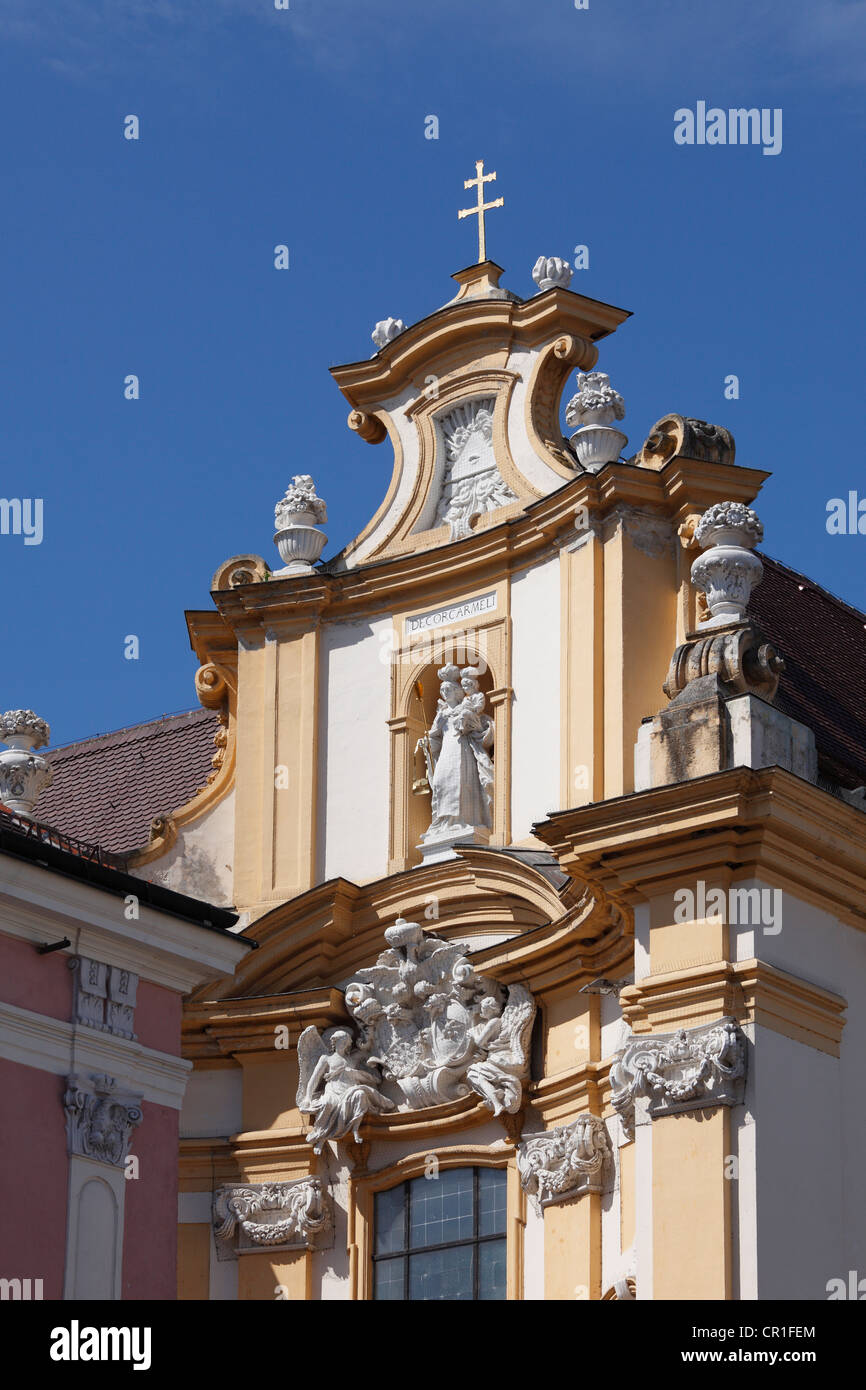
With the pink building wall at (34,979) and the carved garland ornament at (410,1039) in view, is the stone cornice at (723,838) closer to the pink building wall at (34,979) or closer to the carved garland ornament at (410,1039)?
the carved garland ornament at (410,1039)

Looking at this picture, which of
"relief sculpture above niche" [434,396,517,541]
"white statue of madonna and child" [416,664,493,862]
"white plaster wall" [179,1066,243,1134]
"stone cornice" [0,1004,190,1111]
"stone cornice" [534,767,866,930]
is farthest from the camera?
"relief sculpture above niche" [434,396,517,541]

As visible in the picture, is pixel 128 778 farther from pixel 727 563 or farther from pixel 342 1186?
pixel 727 563

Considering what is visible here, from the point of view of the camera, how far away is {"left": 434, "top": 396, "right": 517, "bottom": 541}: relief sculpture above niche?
19734 mm

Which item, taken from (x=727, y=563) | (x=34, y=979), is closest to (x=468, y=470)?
(x=727, y=563)

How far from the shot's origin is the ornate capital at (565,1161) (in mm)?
17391

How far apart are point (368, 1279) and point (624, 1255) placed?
2.35 meters

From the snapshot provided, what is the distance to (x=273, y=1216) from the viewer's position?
18.9 m

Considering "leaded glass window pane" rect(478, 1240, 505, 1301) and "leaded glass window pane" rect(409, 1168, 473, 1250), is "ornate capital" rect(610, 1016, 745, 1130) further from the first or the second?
"leaded glass window pane" rect(409, 1168, 473, 1250)

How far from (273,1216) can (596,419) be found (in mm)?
5441

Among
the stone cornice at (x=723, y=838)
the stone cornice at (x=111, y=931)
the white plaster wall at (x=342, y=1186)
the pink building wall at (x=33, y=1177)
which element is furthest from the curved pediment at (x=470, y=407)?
the pink building wall at (x=33, y=1177)

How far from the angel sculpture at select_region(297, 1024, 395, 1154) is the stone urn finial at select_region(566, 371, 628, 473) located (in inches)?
156

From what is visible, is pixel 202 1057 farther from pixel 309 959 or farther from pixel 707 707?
pixel 707 707

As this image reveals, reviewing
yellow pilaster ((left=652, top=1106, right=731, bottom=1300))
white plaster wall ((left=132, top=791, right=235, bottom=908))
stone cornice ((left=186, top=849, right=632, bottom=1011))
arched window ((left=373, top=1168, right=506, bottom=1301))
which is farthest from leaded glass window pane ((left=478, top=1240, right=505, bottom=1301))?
white plaster wall ((left=132, top=791, right=235, bottom=908))
